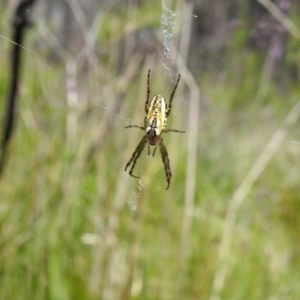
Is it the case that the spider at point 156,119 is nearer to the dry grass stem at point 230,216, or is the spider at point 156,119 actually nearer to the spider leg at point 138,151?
the spider leg at point 138,151

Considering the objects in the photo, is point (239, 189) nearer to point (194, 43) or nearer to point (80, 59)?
point (80, 59)

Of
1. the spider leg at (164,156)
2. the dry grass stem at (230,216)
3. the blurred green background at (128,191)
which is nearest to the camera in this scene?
the spider leg at (164,156)

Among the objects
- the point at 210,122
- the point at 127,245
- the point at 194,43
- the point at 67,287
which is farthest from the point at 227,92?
the point at 67,287

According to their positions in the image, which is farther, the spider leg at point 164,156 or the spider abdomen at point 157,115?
the spider leg at point 164,156

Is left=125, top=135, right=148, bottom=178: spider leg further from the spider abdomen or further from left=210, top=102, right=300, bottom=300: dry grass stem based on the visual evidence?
left=210, top=102, right=300, bottom=300: dry grass stem

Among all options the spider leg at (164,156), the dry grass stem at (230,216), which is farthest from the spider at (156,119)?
the dry grass stem at (230,216)

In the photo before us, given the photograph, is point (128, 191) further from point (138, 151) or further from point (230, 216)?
point (138, 151)
